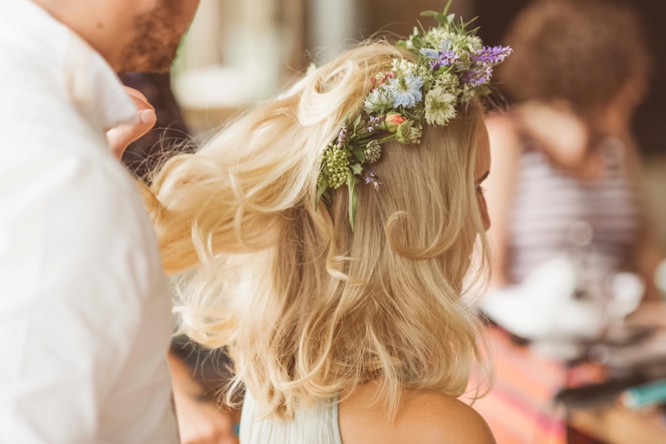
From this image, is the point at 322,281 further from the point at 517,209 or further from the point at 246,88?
the point at 246,88

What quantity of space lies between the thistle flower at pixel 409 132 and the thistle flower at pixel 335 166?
7cm

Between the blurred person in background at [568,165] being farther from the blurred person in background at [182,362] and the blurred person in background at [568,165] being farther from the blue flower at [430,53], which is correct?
the blue flower at [430,53]

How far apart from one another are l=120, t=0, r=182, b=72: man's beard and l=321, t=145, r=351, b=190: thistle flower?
1.43 feet

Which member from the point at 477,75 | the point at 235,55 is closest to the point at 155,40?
the point at 477,75

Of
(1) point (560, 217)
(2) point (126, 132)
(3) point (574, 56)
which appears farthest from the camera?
(3) point (574, 56)

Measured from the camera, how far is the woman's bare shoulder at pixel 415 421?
997 mm

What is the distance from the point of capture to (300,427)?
1.10 meters

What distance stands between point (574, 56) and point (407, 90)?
2.16 meters

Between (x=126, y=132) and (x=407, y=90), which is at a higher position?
(x=407, y=90)

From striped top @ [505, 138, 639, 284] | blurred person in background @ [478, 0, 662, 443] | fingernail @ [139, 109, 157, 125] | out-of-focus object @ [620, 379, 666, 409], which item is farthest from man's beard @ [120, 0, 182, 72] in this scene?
striped top @ [505, 138, 639, 284]

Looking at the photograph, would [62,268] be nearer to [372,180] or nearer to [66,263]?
[66,263]

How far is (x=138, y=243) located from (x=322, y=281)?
1.98 feet

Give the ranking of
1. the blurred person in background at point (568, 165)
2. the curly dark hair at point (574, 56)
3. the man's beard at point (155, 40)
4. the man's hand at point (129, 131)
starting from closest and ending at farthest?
the man's beard at point (155, 40) → the man's hand at point (129, 131) → the blurred person in background at point (568, 165) → the curly dark hair at point (574, 56)

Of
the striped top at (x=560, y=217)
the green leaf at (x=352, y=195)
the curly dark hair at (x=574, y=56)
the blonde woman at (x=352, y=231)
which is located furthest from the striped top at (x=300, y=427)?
the curly dark hair at (x=574, y=56)
